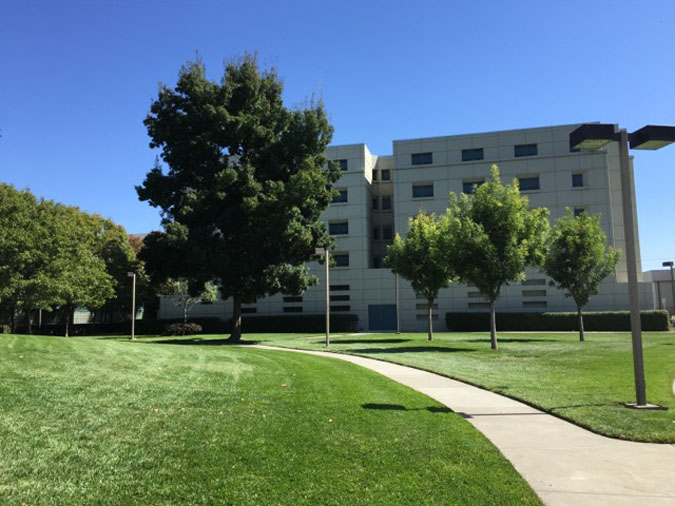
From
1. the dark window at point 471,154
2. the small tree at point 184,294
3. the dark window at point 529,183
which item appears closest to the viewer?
the small tree at point 184,294

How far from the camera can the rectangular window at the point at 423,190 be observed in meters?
51.9

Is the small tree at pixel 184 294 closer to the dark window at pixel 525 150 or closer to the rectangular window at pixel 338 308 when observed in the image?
the rectangular window at pixel 338 308

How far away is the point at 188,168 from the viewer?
30.7 m

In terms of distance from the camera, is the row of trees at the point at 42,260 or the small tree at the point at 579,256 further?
the row of trees at the point at 42,260

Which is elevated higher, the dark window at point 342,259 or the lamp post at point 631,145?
the dark window at point 342,259

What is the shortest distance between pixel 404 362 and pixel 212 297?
3505 centimetres

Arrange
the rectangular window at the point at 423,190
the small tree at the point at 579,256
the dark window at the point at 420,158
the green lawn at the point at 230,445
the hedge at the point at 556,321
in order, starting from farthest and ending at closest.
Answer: the dark window at the point at 420,158 → the rectangular window at the point at 423,190 → the hedge at the point at 556,321 → the small tree at the point at 579,256 → the green lawn at the point at 230,445

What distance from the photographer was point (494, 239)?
21.1 metres

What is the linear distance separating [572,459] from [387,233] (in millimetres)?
52282

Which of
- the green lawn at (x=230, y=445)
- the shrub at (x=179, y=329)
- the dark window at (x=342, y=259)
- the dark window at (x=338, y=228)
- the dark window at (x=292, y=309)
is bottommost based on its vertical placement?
the shrub at (x=179, y=329)

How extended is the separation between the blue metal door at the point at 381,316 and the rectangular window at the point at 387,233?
1004 centimetres

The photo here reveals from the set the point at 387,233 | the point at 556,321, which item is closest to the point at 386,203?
the point at 387,233

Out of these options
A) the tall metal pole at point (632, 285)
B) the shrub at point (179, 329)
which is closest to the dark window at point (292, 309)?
the shrub at point (179, 329)

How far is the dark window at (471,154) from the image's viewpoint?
5153cm
